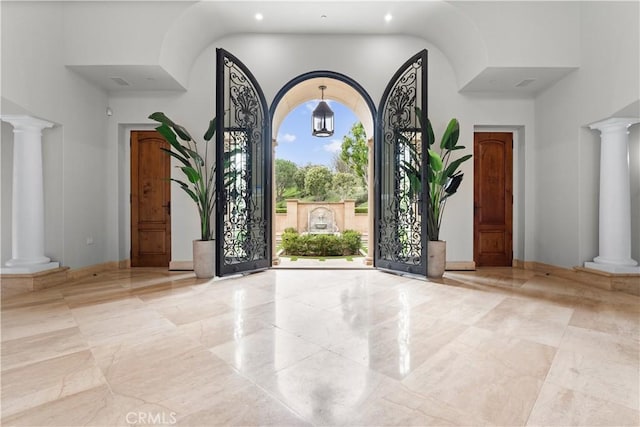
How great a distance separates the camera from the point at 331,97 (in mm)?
5926

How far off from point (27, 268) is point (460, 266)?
6084 millimetres

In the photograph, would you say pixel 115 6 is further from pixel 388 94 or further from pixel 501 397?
pixel 501 397

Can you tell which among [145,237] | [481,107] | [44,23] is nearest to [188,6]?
[44,23]

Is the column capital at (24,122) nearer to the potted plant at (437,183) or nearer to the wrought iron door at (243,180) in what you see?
the wrought iron door at (243,180)

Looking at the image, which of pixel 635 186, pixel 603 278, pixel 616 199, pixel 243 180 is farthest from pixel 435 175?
pixel 243 180

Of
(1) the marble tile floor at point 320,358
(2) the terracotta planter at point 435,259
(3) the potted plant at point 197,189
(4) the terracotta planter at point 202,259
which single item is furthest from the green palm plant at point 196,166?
(2) the terracotta planter at point 435,259

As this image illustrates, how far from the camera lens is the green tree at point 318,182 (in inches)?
567

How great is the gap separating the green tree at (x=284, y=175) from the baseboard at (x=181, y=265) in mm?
10243

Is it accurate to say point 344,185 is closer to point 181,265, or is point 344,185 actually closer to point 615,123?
point 181,265

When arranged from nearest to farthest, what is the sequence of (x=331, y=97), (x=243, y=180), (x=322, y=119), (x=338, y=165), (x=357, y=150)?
(x=243, y=180)
(x=322, y=119)
(x=331, y=97)
(x=357, y=150)
(x=338, y=165)

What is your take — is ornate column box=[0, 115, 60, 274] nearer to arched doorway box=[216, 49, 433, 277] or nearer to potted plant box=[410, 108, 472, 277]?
arched doorway box=[216, 49, 433, 277]

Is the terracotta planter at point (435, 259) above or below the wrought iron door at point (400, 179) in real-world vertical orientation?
below

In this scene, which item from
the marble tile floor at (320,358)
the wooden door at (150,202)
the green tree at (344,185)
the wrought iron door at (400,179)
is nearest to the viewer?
the marble tile floor at (320,358)

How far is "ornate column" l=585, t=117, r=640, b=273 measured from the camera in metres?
3.66
